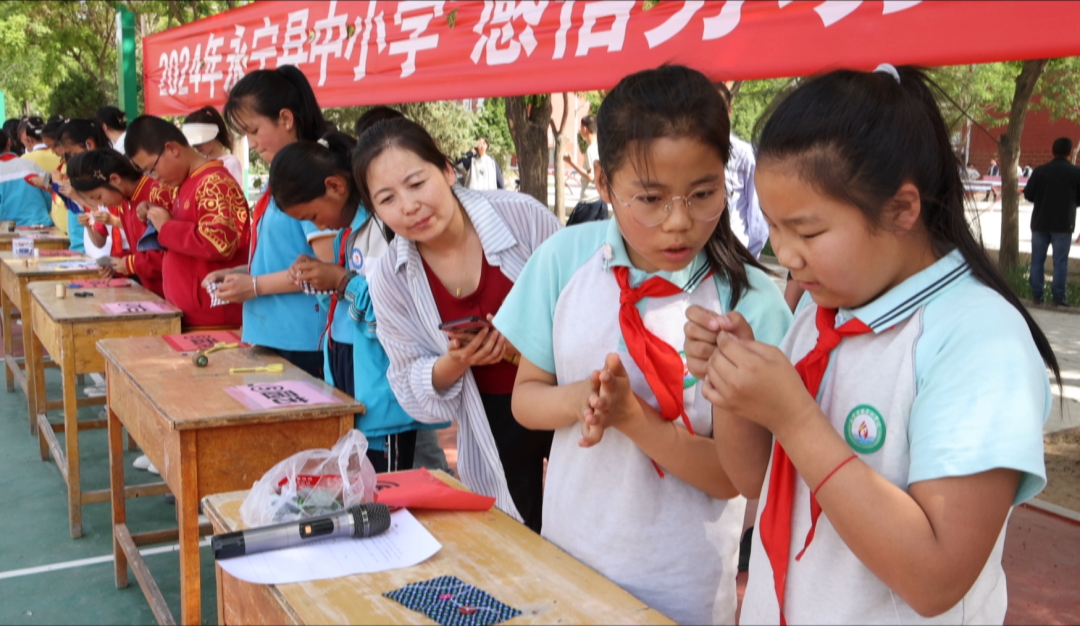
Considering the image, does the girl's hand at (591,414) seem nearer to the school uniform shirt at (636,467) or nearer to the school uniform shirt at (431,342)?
the school uniform shirt at (636,467)

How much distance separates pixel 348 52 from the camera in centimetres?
442

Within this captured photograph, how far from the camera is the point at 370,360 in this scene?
2.41m

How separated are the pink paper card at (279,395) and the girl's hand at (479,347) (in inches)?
25.3

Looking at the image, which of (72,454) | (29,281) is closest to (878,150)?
(72,454)

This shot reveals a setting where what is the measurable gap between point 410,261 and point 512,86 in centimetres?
146

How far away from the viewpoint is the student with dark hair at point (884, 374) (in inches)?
35.2

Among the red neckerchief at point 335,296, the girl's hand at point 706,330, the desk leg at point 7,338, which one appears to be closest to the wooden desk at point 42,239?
the desk leg at point 7,338

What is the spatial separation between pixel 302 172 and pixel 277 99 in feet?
1.91

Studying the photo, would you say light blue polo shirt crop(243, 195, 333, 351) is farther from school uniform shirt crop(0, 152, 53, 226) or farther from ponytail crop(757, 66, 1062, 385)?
school uniform shirt crop(0, 152, 53, 226)

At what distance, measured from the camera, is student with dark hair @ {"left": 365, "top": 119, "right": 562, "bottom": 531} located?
6.37 feet

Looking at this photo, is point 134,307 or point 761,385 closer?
point 761,385

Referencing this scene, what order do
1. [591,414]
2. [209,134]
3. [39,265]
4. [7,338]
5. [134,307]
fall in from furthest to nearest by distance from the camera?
[7,338] < [39,265] < [209,134] < [134,307] < [591,414]

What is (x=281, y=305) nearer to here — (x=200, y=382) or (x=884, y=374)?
(x=200, y=382)

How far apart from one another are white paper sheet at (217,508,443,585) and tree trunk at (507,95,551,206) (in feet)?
20.6
